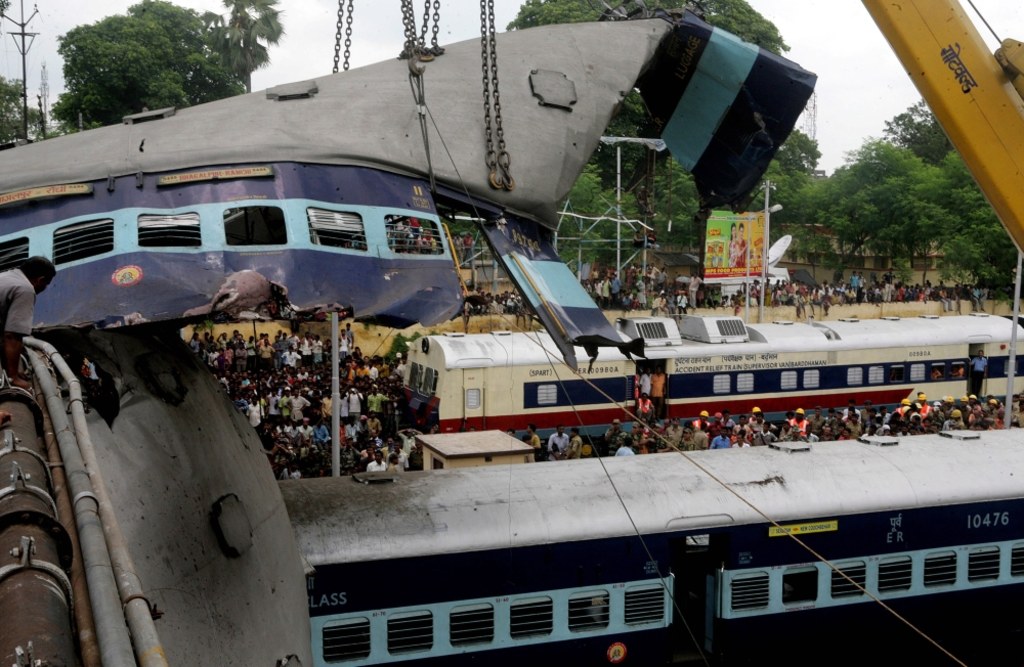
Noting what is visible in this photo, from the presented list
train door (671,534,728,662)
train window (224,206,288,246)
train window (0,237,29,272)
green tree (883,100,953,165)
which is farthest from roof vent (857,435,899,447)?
green tree (883,100,953,165)

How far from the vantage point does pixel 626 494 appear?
1210 cm

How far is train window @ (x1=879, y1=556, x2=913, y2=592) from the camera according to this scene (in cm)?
1290

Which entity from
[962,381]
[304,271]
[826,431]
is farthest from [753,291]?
[304,271]

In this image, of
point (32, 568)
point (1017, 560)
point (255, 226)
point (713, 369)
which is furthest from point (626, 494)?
point (713, 369)

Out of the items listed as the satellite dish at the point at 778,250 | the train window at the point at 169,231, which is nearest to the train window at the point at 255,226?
the train window at the point at 169,231

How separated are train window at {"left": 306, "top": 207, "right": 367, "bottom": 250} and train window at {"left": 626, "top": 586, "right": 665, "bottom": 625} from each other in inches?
221

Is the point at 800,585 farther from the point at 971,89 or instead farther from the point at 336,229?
the point at 336,229

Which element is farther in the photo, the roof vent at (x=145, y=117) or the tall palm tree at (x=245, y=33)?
the tall palm tree at (x=245, y=33)

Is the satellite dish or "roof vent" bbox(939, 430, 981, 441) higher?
the satellite dish

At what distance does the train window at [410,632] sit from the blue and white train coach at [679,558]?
16mm

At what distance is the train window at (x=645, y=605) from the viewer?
1178cm

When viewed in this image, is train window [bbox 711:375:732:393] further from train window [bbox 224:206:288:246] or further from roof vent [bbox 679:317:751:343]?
train window [bbox 224:206:288:246]

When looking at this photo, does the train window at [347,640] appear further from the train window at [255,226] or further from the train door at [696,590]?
the train window at [255,226]

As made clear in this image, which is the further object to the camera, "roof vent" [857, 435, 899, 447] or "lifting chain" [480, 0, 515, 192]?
"roof vent" [857, 435, 899, 447]
